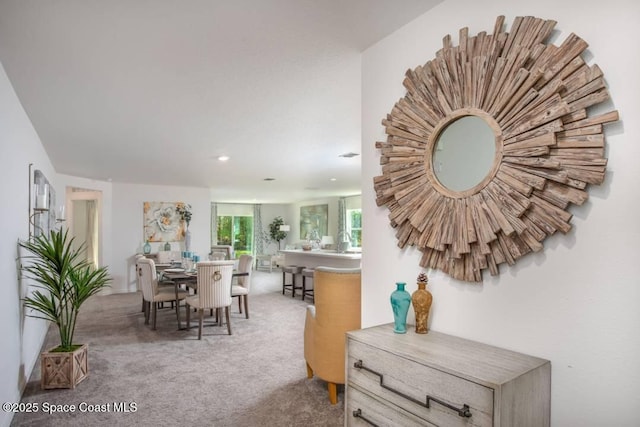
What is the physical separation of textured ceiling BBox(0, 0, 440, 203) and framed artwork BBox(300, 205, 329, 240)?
A: 25.0 ft

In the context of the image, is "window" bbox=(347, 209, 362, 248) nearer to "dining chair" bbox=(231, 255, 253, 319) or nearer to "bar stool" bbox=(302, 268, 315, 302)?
"bar stool" bbox=(302, 268, 315, 302)

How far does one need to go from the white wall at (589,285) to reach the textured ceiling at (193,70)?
79cm

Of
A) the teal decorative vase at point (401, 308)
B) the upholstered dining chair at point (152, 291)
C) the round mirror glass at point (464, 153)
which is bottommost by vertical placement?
the upholstered dining chair at point (152, 291)

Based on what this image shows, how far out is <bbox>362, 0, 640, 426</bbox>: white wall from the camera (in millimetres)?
1196

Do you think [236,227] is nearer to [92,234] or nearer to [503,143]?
[92,234]

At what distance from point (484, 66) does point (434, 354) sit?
3.94 feet

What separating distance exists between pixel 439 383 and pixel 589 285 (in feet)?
2.04

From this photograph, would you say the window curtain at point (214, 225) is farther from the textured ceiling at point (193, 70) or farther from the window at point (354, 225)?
the textured ceiling at point (193, 70)

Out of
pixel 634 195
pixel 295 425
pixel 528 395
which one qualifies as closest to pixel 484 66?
pixel 634 195

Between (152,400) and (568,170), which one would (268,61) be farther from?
(152,400)

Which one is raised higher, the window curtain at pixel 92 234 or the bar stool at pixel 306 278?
the window curtain at pixel 92 234

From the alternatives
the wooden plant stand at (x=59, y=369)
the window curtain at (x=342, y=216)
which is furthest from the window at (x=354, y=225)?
the wooden plant stand at (x=59, y=369)

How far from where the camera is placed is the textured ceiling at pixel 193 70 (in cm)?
181

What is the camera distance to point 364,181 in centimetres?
226
